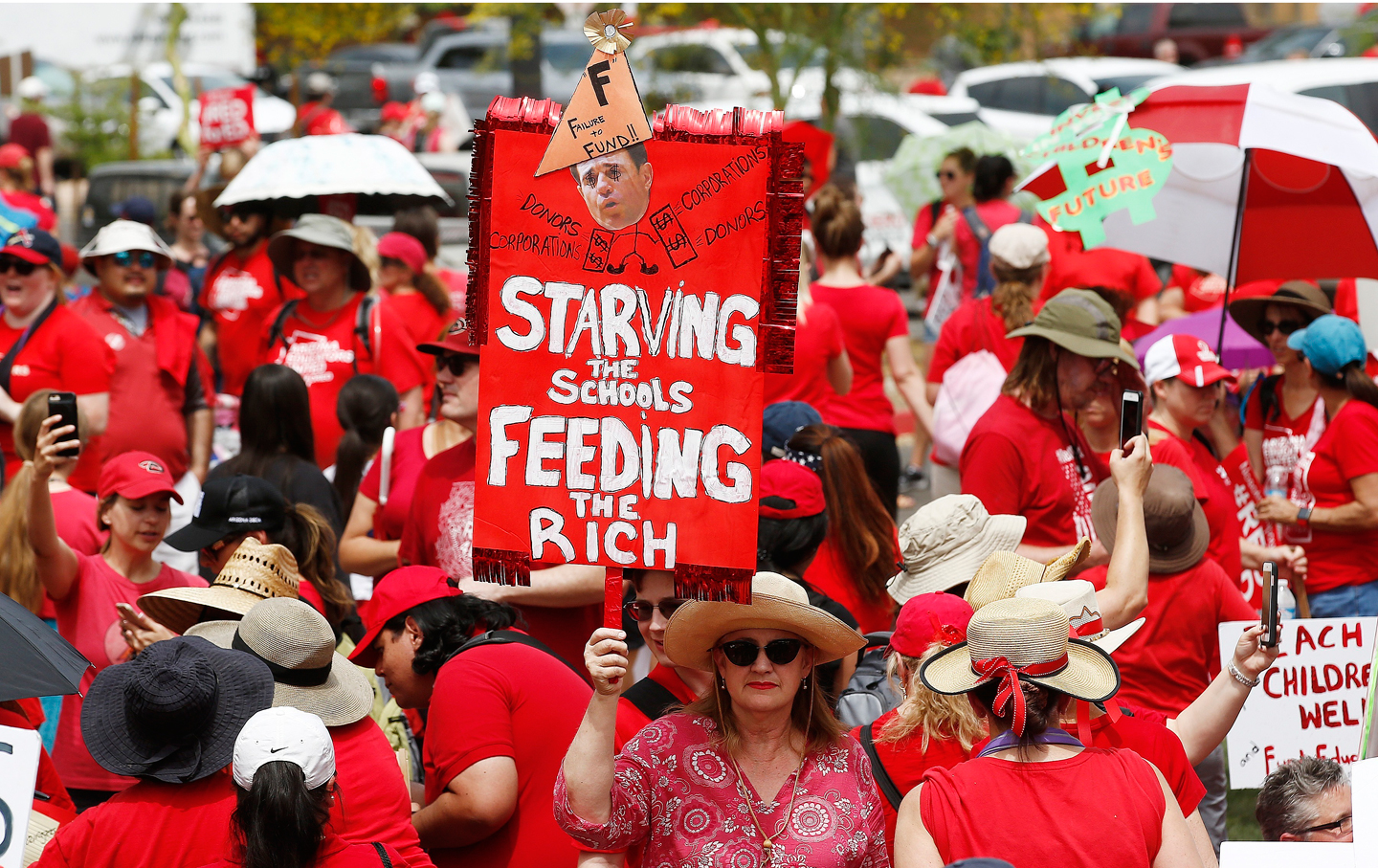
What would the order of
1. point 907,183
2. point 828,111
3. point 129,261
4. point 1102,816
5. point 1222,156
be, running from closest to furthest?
point 1102,816 → point 1222,156 → point 129,261 → point 907,183 → point 828,111

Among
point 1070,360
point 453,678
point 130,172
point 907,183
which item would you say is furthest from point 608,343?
point 130,172

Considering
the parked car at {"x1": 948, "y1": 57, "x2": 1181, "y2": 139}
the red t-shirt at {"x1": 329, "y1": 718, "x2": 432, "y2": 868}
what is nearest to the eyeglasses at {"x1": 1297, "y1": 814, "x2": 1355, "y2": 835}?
the red t-shirt at {"x1": 329, "y1": 718, "x2": 432, "y2": 868}

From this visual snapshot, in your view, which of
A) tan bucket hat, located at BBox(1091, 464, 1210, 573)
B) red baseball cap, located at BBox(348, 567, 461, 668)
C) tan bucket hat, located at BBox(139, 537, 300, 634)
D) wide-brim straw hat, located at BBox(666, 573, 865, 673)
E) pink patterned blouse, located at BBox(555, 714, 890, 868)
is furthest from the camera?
tan bucket hat, located at BBox(1091, 464, 1210, 573)

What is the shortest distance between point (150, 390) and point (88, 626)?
7.95 feet

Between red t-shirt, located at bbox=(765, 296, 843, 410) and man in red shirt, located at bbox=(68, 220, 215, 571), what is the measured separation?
263 centimetres

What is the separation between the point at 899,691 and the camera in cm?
379

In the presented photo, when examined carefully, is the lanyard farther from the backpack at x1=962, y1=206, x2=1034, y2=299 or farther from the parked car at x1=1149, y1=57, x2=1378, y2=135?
the parked car at x1=1149, y1=57, x2=1378, y2=135

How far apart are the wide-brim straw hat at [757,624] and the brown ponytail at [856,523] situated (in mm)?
1535

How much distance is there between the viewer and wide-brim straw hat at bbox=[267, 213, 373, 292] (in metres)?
7.11

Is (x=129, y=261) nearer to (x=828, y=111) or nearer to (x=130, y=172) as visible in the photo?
(x=828, y=111)

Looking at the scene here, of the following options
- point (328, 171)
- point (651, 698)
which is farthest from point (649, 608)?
point (328, 171)

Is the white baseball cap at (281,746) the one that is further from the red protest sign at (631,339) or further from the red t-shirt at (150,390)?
the red t-shirt at (150,390)

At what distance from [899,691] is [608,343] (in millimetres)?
1217

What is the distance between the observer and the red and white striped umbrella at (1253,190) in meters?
6.06
